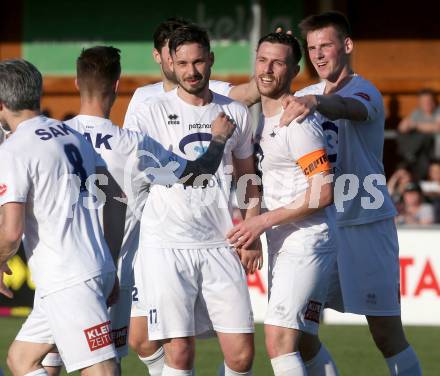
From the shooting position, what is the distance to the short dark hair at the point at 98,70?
6.82m

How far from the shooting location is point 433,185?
47.9 feet

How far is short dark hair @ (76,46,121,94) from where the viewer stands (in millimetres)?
6824

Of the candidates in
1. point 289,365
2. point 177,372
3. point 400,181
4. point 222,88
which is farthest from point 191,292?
Answer: point 400,181

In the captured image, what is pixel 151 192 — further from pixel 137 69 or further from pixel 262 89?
pixel 137 69

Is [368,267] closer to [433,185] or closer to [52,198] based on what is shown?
[52,198]

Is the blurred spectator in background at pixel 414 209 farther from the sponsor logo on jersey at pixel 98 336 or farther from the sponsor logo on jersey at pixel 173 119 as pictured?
→ the sponsor logo on jersey at pixel 98 336

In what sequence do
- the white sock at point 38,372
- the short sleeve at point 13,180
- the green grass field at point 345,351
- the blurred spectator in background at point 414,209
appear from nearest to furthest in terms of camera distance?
1. the short sleeve at point 13,180
2. the white sock at point 38,372
3. the green grass field at point 345,351
4. the blurred spectator in background at point 414,209

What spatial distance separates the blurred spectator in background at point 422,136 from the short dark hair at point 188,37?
27.5 feet

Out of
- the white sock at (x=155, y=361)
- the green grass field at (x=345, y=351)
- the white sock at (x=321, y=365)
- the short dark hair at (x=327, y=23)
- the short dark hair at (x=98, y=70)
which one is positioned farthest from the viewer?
the green grass field at (x=345, y=351)

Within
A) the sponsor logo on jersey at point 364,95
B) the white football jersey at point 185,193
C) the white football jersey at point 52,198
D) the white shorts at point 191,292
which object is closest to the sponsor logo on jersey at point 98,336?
the white football jersey at point 52,198

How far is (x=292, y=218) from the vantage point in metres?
6.99

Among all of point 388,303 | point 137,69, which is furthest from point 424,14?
point 388,303

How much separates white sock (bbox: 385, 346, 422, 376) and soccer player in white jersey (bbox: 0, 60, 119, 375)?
2404 millimetres

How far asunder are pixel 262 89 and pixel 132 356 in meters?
3.88
